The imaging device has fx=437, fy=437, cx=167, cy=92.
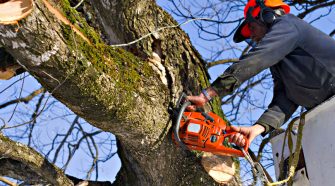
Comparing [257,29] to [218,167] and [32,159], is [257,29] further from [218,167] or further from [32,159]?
[32,159]

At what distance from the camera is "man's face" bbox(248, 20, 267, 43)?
108 inches

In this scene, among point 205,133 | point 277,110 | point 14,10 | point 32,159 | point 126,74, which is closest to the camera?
point 14,10

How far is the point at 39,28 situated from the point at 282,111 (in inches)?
64.5

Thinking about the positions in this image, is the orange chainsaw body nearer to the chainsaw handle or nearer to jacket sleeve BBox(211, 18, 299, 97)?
the chainsaw handle

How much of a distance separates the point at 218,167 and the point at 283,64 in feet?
2.36

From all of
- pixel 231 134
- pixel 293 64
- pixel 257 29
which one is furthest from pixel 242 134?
pixel 257 29

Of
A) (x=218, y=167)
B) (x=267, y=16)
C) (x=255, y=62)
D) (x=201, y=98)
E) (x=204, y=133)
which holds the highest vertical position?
(x=267, y=16)

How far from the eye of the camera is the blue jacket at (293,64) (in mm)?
2396

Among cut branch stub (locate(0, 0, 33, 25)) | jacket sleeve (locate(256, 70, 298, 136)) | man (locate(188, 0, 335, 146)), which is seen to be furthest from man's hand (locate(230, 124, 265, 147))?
cut branch stub (locate(0, 0, 33, 25))

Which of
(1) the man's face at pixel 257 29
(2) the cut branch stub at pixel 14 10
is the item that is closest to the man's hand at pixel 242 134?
(1) the man's face at pixel 257 29

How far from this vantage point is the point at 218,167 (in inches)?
99.9

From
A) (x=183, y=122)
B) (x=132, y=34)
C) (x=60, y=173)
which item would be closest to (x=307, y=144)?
(x=183, y=122)

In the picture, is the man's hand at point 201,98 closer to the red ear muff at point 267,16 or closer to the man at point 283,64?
the man at point 283,64

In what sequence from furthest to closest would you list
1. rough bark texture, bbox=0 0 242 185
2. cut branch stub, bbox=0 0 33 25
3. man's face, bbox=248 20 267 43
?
man's face, bbox=248 20 267 43, rough bark texture, bbox=0 0 242 185, cut branch stub, bbox=0 0 33 25
